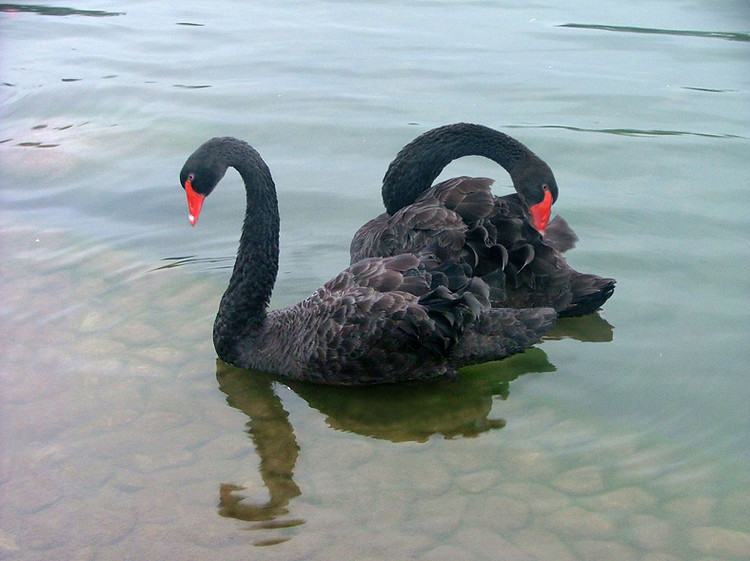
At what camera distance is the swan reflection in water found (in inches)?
157

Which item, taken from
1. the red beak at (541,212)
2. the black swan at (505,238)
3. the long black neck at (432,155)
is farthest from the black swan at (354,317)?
the long black neck at (432,155)

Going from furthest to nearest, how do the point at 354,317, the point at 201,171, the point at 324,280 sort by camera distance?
the point at 324,280
the point at 201,171
the point at 354,317

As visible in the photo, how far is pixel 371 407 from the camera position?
4344mm

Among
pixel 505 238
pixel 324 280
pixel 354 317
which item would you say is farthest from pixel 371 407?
pixel 324 280

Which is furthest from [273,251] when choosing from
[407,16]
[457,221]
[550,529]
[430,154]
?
[407,16]

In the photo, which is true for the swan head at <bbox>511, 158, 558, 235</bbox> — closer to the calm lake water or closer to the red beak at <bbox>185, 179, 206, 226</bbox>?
the calm lake water

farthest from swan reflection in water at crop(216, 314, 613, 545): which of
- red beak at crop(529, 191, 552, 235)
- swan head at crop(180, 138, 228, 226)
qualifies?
swan head at crop(180, 138, 228, 226)

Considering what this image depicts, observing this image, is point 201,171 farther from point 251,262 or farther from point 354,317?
point 354,317

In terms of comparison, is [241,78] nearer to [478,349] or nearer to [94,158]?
[94,158]

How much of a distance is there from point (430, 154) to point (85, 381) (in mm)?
2155

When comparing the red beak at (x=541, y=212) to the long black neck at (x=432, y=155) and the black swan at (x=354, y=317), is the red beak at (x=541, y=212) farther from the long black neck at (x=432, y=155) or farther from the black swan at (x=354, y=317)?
the black swan at (x=354, y=317)

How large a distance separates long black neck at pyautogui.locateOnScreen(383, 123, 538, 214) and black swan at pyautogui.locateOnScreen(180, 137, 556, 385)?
0.99 m

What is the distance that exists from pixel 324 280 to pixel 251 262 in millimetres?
803

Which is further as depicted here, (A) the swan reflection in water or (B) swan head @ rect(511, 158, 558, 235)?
(B) swan head @ rect(511, 158, 558, 235)
